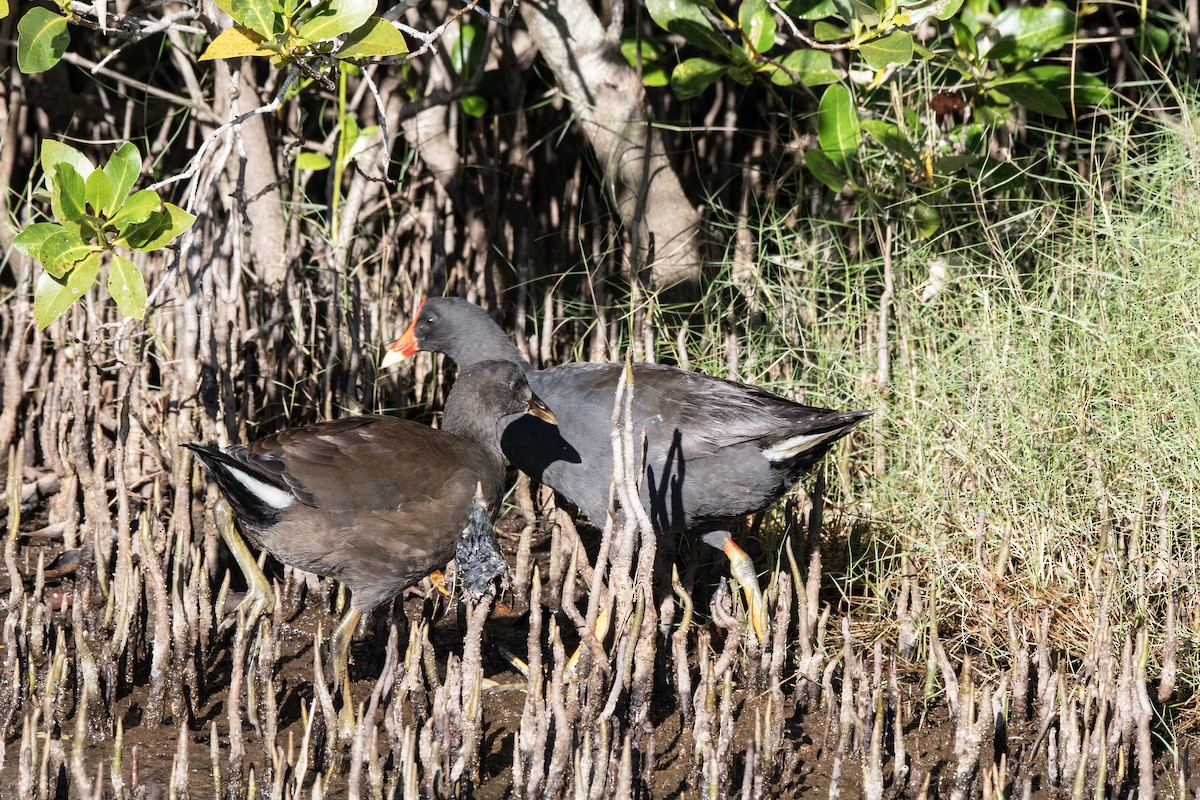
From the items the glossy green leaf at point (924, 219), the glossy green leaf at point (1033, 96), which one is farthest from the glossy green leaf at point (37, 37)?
the glossy green leaf at point (1033, 96)

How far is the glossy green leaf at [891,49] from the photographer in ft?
11.5

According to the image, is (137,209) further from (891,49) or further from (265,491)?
(891,49)

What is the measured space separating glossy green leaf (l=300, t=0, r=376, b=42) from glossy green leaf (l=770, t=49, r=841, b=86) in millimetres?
1830

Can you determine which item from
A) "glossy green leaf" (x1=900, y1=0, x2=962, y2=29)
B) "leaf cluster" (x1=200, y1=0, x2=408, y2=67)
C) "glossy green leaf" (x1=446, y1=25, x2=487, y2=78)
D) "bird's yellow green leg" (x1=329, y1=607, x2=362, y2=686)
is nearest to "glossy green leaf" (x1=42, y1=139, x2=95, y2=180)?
"leaf cluster" (x1=200, y1=0, x2=408, y2=67)

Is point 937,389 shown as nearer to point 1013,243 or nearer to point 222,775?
point 1013,243

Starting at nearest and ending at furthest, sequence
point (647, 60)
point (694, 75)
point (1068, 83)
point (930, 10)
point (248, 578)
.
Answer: point (930, 10) → point (248, 578) → point (694, 75) → point (1068, 83) → point (647, 60)

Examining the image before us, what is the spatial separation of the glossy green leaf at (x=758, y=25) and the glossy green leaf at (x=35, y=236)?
2.26 meters

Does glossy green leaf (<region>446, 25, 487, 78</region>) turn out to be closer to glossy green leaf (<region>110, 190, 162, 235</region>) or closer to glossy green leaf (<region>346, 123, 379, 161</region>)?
glossy green leaf (<region>346, 123, 379, 161</region>)

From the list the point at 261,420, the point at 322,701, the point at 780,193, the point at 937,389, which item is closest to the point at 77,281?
the point at 322,701

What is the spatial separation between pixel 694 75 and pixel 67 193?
2169 millimetres

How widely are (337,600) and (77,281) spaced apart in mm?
1616

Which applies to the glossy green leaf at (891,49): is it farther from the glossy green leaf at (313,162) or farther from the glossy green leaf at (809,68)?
the glossy green leaf at (313,162)

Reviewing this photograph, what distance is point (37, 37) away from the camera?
3.18 m

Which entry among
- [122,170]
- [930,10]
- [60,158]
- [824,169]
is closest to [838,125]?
[824,169]
